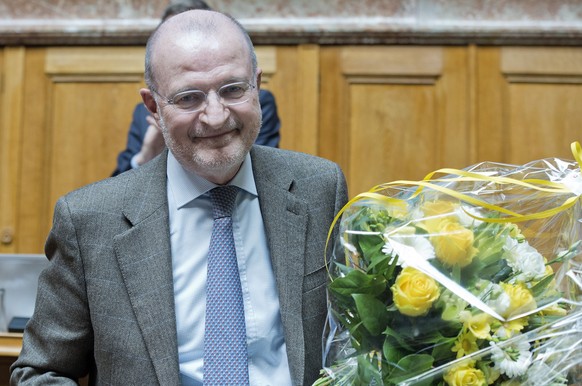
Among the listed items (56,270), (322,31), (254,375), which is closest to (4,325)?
(56,270)

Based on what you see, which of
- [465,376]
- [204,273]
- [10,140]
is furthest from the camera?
[10,140]

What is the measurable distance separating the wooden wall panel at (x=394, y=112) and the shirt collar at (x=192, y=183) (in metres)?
2.03

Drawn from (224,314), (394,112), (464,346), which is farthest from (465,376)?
(394,112)

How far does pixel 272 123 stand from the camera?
112 inches

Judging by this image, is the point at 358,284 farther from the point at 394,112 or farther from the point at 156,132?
the point at 394,112

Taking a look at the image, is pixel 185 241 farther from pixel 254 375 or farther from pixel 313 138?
pixel 313 138

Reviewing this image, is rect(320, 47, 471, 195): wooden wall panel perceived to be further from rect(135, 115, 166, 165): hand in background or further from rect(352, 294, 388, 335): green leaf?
rect(352, 294, 388, 335): green leaf

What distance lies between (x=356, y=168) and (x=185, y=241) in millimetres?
2124

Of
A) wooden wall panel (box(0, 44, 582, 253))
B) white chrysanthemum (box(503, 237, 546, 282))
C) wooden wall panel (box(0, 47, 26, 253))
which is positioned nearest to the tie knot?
white chrysanthemum (box(503, 237, 546, 282))

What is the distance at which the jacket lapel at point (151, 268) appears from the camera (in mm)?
1504

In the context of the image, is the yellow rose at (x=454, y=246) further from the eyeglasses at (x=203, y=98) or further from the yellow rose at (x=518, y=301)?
the eyeglasses at (x=203, y=98)

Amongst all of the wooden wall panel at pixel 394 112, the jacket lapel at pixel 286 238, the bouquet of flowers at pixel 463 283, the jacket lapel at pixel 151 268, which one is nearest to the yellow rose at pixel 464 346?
the bouquet of flowers at pixel 463 283

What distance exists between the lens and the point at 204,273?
5.25ft

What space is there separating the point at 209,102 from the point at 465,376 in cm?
69
